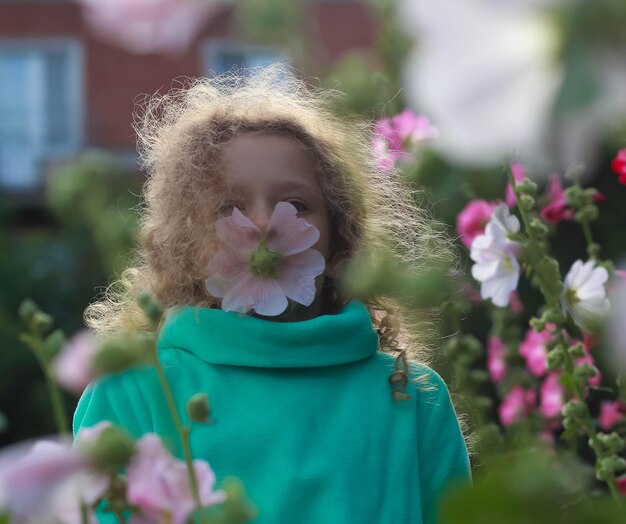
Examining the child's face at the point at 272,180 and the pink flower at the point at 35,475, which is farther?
the child's face at the point at 272,180

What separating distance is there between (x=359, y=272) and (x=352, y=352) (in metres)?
0.65

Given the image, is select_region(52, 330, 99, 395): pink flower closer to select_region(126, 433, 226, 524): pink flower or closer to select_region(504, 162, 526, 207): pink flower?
select_region(126, 433, 226, 524): pink flower

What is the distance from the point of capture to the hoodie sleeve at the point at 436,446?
112cm

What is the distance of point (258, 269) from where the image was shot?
0.95m

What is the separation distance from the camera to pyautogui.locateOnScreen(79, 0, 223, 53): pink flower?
299 millimetres

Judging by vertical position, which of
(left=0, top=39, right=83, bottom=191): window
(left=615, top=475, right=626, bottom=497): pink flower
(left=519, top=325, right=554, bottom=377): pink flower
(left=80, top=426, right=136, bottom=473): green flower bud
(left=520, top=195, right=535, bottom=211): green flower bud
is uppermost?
(left=80, top=426, right=136, bottom=473): green flower bud

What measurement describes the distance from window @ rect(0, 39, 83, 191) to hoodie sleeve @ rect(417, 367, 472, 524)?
8.01m

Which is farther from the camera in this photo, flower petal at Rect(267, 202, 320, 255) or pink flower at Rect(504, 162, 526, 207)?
pink flower at Rect(504, 162, 526, 207)

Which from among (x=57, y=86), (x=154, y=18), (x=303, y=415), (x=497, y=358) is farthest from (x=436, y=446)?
(x=57, y=86)

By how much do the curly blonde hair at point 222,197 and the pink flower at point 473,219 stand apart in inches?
1.5

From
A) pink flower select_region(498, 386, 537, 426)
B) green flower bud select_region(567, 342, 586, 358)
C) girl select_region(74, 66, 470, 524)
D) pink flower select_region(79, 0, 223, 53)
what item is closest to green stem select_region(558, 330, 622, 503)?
green flower bud select_region(567, 342, 586, 358)

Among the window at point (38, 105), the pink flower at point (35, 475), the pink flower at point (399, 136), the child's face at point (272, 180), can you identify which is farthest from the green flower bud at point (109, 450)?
the window at point (38, 105)

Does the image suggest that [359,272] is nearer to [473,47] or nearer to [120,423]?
[473,47]

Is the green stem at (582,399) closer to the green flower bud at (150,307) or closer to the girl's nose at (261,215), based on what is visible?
the girl's nose at (261,215)
